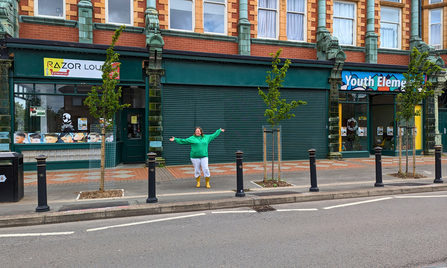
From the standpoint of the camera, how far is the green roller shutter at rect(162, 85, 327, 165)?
13.0 meters

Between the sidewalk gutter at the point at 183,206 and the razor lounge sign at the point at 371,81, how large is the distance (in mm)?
7683

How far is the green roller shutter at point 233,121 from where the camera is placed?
1304cm

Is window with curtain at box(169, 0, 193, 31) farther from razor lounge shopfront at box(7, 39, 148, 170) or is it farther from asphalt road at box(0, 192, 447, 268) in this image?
asphalt road at box(0, 192, 447, 268)

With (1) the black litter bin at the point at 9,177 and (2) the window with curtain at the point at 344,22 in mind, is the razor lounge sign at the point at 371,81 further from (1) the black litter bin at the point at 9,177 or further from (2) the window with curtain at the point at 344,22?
(1) the black litter bin at the point at 9,177

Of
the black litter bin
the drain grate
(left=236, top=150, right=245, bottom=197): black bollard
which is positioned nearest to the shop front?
(left=236, top=150, right=245, bottom=197): black bollard

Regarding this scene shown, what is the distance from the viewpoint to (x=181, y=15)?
44.4 ft

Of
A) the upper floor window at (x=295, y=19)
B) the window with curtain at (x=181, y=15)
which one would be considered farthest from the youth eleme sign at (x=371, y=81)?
the window with curtain at (x=181, y=15)

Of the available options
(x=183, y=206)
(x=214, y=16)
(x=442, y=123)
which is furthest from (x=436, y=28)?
(x=183, y=206)

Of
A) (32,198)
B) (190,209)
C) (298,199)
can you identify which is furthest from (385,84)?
(32,198)

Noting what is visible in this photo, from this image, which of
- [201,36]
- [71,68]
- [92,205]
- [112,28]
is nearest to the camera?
[92,205]

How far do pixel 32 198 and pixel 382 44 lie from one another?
16782mm

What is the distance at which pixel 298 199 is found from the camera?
7551mm

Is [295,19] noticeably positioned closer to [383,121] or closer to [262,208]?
[383,121]

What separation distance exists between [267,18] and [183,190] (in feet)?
32.0
